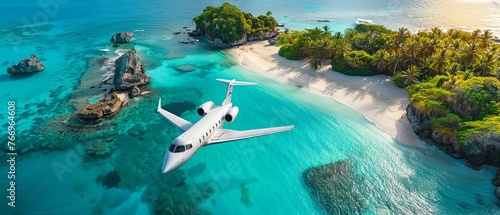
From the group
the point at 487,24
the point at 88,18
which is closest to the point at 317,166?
the point at 487,24

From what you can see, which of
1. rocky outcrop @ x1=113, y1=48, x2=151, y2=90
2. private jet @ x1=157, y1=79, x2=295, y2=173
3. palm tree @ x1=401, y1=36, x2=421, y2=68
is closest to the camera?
private jet @ x1=157, y1=79, x2=295, y2=173

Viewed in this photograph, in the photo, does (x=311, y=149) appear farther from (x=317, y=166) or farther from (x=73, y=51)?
(x=73, y=51)

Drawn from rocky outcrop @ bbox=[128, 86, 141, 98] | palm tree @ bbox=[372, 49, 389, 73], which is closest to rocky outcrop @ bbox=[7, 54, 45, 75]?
rocky outcrop @ bbox=[128, 86, 141, 98]

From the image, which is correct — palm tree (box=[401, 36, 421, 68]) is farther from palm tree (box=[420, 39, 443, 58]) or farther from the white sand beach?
the white sand beach

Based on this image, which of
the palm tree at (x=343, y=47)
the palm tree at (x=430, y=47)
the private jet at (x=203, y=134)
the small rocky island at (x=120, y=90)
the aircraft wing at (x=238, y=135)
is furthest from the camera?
the palm tree at (x=343, y=47)

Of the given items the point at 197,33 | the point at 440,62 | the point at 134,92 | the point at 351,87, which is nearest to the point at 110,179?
the point at 134,92

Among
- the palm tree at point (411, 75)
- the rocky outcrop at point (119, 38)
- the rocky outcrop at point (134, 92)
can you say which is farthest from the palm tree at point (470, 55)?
the rocky outcrop at point (119, 38)

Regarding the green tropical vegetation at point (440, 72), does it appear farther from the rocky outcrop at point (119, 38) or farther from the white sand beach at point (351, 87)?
the rocky outcrop at point (119, 38)
